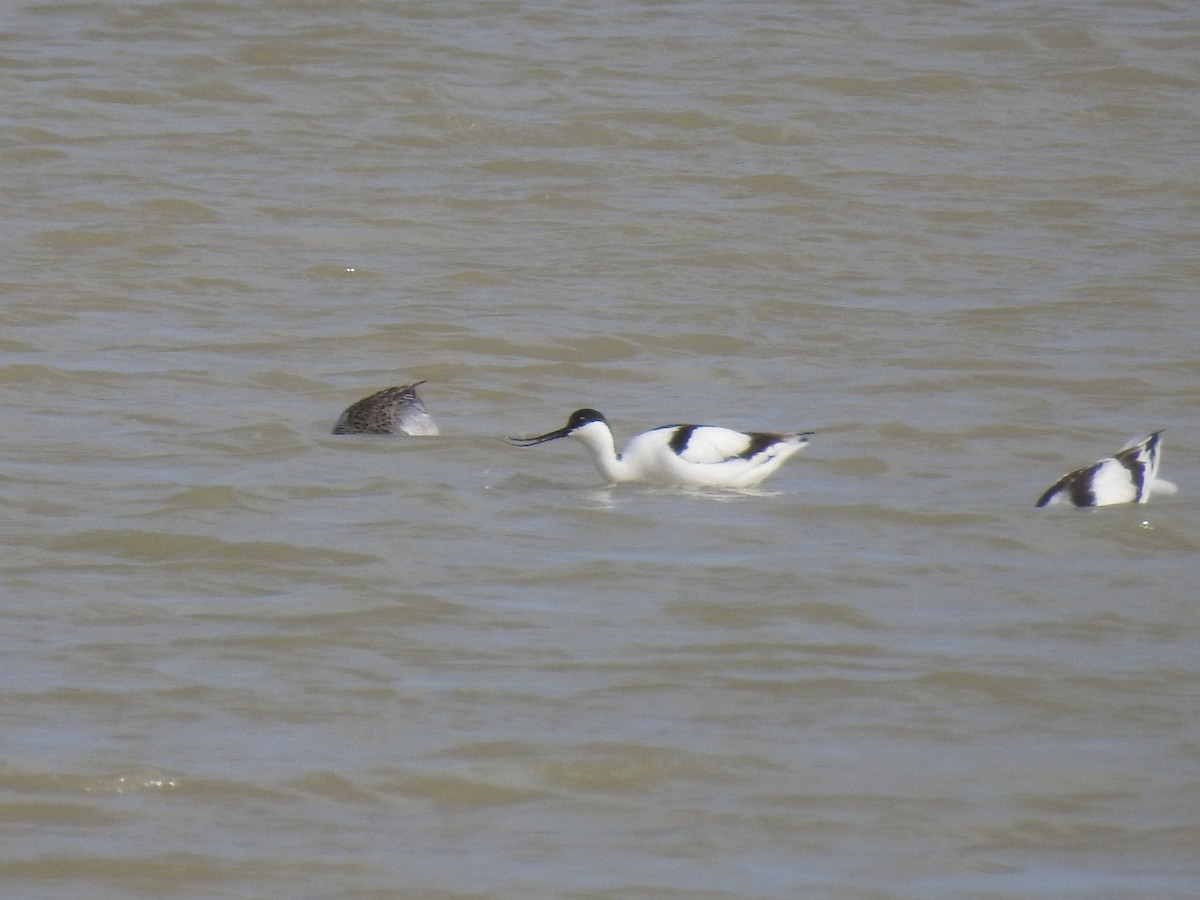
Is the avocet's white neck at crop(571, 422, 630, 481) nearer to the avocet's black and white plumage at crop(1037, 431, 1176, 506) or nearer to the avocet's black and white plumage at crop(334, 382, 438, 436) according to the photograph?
the avocet's black and white plumage at crop(334, 382, 438, 436)

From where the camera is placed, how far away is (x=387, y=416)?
9570mm

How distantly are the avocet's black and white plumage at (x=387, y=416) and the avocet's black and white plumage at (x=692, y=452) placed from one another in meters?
0.93

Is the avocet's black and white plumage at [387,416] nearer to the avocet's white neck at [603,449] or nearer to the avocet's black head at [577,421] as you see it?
the avocet's black head at [577,421]

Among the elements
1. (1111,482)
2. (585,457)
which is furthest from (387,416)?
(1111,482)

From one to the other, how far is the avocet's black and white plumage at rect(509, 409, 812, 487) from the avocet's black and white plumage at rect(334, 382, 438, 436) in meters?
0.93

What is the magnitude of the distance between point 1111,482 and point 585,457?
8.03 ft

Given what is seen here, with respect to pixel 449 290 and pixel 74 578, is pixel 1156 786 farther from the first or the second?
pixel 449 290

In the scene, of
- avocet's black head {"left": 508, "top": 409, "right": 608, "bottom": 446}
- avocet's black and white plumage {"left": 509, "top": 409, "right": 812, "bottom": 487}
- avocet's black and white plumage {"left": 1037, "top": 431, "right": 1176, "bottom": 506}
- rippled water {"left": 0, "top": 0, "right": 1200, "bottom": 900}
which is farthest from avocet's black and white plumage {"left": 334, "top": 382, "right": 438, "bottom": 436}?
avocet's black and white plumage {"left": 1037, "top": 431, "right": 1176, "bottom": 506}

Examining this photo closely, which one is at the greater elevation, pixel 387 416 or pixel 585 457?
pixel 387 416

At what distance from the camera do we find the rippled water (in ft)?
17.4

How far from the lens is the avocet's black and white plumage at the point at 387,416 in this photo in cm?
954

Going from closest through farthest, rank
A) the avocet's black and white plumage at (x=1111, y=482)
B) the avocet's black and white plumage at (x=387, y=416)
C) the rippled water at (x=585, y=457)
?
the rippled water at (x=585, y=457) < the avocet's black and white plumage at (x=1111, y=482) < the avocet's black and white plumage at (x=387, y=416)

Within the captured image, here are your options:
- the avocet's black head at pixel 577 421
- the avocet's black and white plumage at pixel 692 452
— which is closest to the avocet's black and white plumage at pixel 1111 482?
the avocet's black and white plumage at pixel 692 452

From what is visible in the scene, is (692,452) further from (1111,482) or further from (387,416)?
(1111,482)
